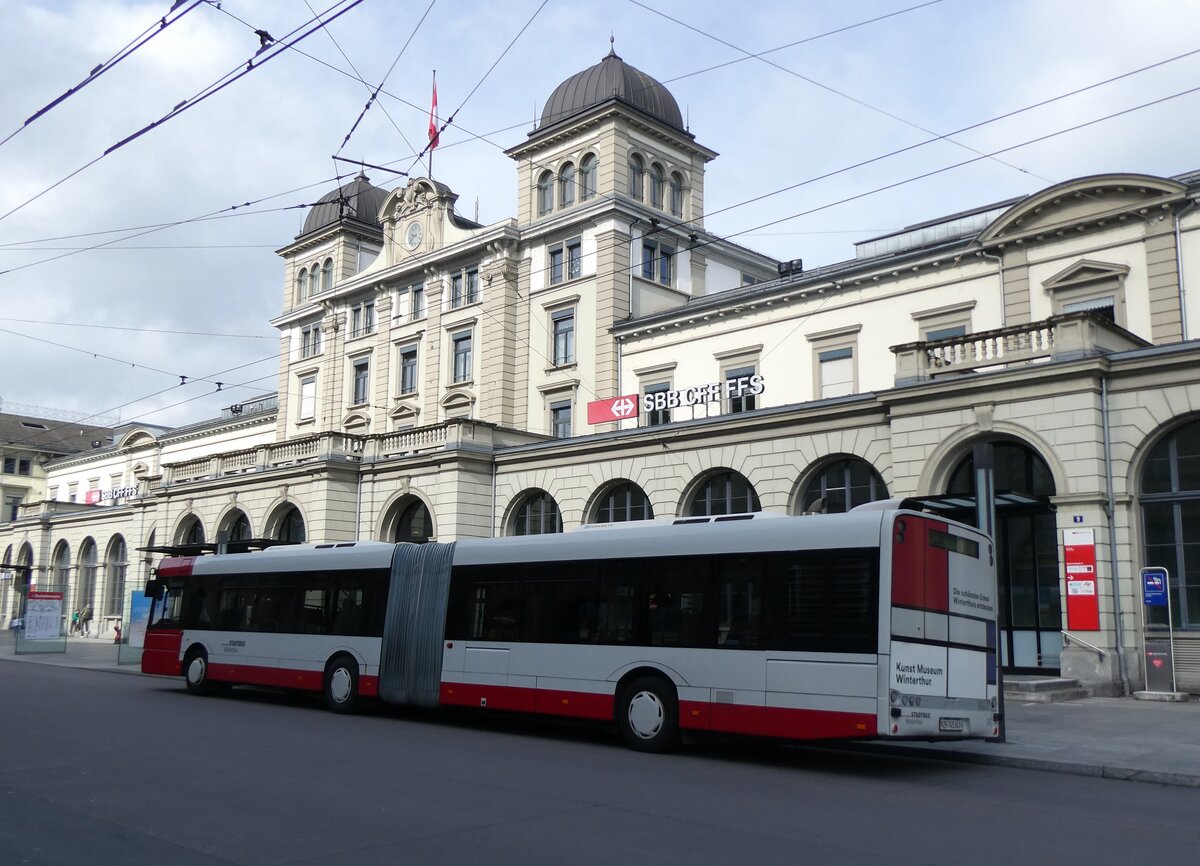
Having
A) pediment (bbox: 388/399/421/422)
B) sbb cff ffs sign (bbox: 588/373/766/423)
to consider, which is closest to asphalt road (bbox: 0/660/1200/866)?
sbb cff ffs sign (bbox: 588/373/766/423)

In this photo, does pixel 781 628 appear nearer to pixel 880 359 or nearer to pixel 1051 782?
pixel 1051 782

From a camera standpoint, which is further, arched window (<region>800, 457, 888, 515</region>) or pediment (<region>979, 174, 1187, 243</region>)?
arched window (<region>800, 457, 888, 515</region>)

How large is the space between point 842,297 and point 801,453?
22.6 feet

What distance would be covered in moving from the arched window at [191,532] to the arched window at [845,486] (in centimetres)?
3058

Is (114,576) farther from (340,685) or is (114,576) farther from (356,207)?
(340,685)

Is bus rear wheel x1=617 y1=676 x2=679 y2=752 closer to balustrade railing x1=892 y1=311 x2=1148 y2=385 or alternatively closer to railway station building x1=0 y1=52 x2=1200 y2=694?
railway station building x1=0 y1=52 x2=1200 y2=694

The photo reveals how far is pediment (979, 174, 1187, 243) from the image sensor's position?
2584cm

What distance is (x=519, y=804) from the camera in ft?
33.9

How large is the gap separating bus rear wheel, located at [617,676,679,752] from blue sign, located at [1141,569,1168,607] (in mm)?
11207

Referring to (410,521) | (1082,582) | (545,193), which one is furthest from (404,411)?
(1082,582)

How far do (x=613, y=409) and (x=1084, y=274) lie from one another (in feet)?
49.6

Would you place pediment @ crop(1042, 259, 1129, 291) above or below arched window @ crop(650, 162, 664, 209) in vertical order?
below

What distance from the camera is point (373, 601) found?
67.4 feet

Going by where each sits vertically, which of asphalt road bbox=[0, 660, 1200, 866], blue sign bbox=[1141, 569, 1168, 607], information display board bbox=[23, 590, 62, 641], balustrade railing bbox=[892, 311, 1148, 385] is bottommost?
asphalt road bbox=[0, 660, 1200, 866]
